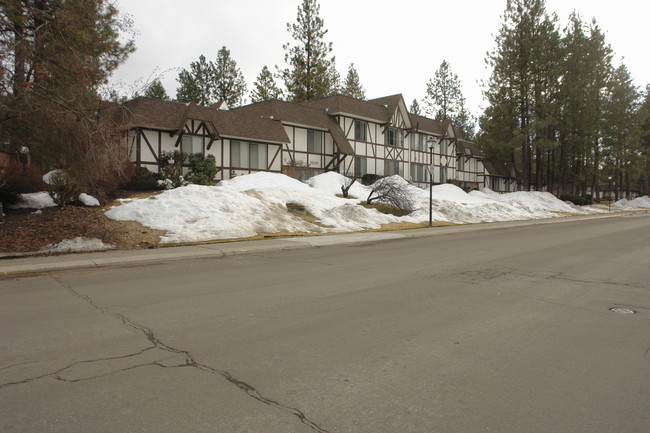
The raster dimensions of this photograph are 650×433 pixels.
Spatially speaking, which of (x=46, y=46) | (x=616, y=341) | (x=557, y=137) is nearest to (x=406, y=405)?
(x=616, y=341)

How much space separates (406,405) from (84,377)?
9.65ft

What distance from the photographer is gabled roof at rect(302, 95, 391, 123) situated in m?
41.6

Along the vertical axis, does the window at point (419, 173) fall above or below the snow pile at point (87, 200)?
above

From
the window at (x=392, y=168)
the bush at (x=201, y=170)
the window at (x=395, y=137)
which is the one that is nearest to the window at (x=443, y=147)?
the window at (x=395, y=137)

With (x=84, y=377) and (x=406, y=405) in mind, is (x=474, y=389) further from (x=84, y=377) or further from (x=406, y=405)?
(x=84, y=377)

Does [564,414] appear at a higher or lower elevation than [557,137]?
lower

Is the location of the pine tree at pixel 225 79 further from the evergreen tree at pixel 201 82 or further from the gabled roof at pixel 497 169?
the gabled roof at pixel 497 169

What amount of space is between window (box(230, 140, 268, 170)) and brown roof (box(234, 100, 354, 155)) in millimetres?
3646

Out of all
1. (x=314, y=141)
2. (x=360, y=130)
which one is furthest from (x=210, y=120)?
(x=360, y=130)

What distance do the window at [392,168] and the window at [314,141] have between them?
9095 mm

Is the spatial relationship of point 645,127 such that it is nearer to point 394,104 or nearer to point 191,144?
point 394,104

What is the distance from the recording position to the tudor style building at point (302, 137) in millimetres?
29791

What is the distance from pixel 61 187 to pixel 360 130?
30884 millimetres

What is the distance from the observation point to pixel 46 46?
1310cm
